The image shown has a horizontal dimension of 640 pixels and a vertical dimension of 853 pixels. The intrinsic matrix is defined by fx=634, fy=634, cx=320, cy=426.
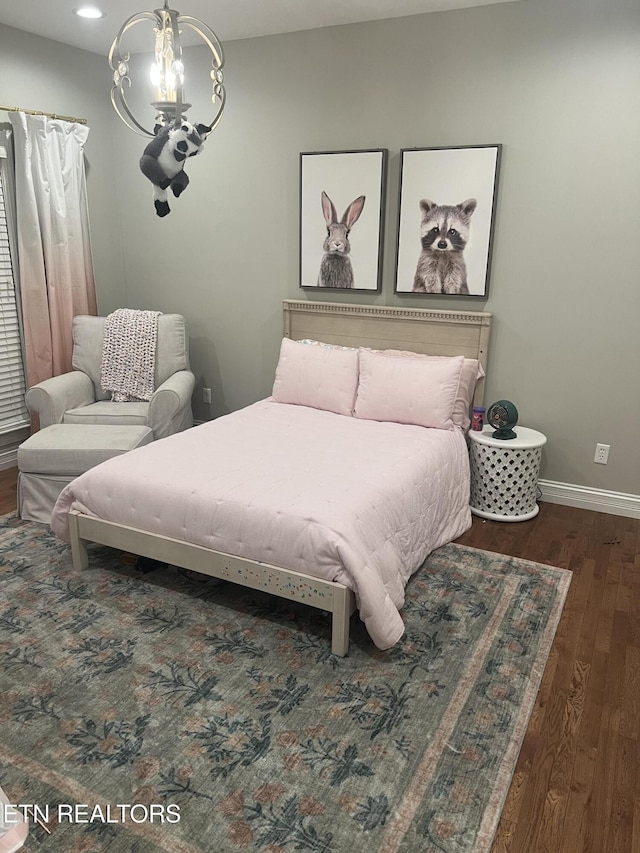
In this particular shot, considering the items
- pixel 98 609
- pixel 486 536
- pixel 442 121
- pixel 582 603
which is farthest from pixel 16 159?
pixel 582 603

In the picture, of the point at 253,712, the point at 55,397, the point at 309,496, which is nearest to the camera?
the point at 253,712

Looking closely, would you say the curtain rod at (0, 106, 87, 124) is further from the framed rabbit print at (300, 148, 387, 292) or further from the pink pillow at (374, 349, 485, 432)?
the pink pillow at (374, 349, 485, 432)

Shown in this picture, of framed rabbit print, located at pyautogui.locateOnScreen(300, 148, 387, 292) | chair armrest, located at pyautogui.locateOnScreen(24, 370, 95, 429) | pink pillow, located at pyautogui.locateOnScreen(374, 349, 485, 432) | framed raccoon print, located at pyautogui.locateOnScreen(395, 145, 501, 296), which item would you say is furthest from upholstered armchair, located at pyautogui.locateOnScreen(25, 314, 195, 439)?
framed raccoon print, located at pyautogui.locateOnScreen(395, 145, 501, 296)

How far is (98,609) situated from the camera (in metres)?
2.71

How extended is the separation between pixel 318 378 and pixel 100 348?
5.20 ft

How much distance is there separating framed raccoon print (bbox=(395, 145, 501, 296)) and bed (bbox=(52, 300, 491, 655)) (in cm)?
21

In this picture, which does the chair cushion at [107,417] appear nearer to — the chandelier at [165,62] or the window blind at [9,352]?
the window blind at [9,352]

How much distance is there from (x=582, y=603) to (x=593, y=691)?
0.61 meters

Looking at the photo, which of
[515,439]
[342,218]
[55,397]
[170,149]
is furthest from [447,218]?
[55,397]

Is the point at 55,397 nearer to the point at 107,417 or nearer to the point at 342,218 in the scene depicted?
the point at 107,417

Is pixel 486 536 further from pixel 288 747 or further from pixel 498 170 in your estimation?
pixel 498 170

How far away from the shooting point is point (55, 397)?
389 cm

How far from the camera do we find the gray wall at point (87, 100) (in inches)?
157

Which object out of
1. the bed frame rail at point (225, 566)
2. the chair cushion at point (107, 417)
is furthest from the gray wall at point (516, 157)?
the bed frame rail at point (225, 566)
